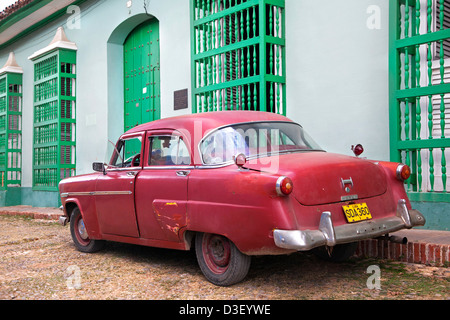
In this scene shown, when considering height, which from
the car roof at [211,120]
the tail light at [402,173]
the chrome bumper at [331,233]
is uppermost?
the car roof at [211,120]

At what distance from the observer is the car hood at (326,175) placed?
3.56 meters

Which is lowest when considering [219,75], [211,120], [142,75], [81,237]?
[81,237]

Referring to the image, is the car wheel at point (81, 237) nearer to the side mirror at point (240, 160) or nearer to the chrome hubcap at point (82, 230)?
the chrome hubcap at point (82, 230)

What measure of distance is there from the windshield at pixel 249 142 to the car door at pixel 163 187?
0.90ft

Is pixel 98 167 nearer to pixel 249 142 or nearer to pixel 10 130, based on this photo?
pixel 249 142

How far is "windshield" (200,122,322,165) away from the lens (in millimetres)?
4129

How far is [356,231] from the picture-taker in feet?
11.8

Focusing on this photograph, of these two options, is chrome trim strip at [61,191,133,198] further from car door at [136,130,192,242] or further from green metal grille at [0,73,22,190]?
green metal grille at [0,73,22,190]

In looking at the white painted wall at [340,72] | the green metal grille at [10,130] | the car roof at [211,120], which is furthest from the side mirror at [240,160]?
the green metal grille at [10,130]

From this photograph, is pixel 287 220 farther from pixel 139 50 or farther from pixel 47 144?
pixel 47 144

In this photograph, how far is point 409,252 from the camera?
4492 millimetres

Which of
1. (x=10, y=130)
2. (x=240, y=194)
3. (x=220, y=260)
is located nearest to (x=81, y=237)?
(x=220, y=260)

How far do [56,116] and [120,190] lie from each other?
753cm
